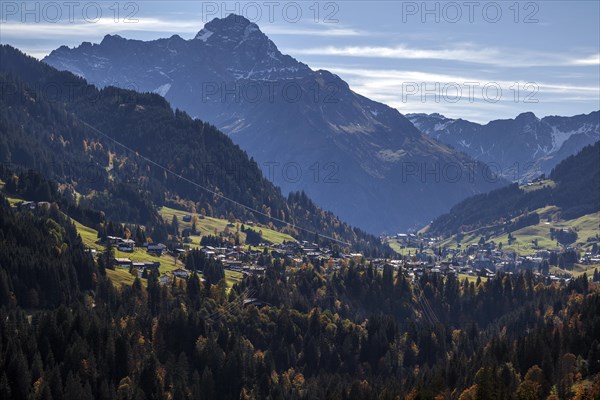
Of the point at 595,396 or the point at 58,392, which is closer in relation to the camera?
the point at 595,396

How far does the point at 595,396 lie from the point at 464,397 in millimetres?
27275

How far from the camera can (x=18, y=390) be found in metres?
197

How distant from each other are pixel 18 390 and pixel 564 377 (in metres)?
96.5

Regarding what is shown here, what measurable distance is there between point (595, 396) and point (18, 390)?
98.3 metres

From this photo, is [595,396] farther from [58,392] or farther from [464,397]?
[58,392]

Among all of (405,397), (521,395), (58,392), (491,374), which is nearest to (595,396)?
(521,395)

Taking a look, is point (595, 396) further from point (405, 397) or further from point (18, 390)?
point (18, 390)

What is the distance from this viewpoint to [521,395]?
177375 mm

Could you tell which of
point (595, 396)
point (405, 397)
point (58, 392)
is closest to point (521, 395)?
point (595, 396)

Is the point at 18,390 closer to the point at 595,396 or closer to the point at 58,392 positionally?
the point at 58,392

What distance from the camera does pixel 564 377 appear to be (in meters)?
199

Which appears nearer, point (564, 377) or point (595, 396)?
point (595, 396)

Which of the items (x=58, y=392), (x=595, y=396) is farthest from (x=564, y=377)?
(x=58, y=392)

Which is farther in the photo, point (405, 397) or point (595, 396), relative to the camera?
point (405, 397)
